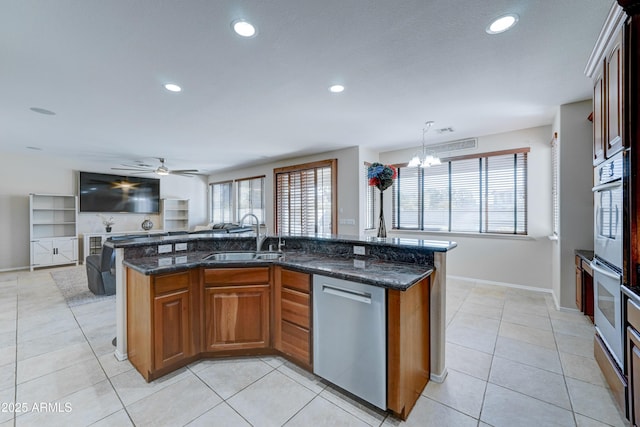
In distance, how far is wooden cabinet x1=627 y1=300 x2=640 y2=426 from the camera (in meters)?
1.41

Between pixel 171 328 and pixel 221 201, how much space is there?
7.25 m

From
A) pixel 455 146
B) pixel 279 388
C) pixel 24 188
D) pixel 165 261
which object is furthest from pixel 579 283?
pixel 24 188

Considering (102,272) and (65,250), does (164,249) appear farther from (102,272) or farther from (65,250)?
(65,250)

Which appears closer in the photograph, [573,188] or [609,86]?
[609,86]

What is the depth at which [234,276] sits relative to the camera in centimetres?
224

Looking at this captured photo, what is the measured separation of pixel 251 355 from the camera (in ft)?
7.82

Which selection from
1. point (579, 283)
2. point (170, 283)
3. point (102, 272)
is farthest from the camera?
point (102, 272)

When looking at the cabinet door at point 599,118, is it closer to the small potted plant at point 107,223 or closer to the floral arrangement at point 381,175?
the floral arrangement at point 381,175

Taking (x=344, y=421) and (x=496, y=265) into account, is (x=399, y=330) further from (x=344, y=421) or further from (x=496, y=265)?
(x=496, y=265)

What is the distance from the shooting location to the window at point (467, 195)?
441 centimetres

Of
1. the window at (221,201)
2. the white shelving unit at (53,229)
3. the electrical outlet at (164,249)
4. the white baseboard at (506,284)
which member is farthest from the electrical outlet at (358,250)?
the white shelving unit at (53,229)

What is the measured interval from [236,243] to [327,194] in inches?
125

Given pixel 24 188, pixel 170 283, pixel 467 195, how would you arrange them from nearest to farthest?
pixel 170 283, pixel 467 195, pixel 24 188

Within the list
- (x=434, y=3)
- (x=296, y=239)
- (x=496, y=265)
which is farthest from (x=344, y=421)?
(x=496, y=265)
